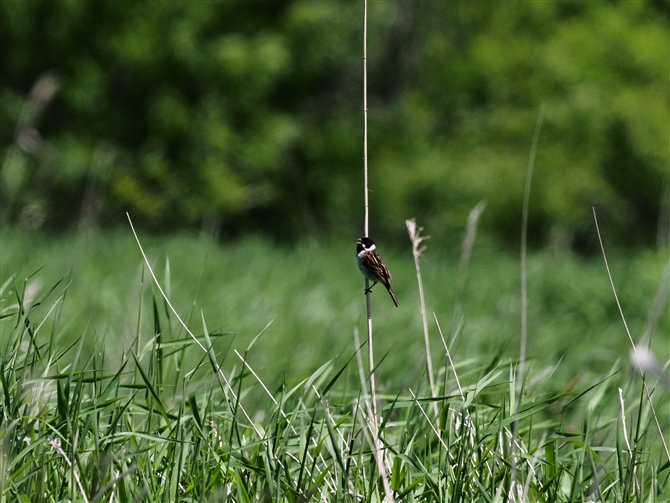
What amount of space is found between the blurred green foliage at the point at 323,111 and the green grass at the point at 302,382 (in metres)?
1.29

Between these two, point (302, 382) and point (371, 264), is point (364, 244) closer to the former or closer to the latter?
point (371, 264)

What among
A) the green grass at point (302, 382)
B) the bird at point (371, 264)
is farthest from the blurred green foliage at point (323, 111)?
the bird at point (371, 264)

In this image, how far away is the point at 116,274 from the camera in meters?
6.97

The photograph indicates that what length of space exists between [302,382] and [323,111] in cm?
1281

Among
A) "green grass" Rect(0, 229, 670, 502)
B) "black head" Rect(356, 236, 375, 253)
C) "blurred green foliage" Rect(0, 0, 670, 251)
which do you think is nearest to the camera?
"green grass" Rect(0, 229, 670, 502)

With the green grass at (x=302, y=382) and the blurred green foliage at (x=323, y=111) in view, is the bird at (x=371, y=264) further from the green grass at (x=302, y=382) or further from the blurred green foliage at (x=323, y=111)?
the blurred green foliage at (x=323, y=111)

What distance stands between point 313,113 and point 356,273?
21.4 feet

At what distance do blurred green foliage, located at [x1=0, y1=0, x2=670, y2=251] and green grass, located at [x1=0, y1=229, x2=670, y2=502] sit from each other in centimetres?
129

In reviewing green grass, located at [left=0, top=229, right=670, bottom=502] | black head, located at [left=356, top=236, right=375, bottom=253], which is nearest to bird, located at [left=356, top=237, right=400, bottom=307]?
black head, located at [left=356, top=236, right=375, bottom=253]

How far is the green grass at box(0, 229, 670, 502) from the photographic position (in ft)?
5.61

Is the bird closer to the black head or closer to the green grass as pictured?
the black head

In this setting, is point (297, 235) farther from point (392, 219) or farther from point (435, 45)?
point (435, 45)

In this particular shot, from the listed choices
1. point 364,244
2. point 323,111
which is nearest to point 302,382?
point 364,244

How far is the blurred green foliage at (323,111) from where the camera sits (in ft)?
40.5
